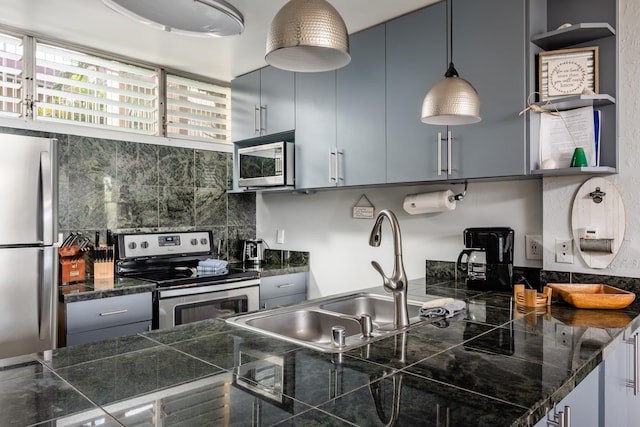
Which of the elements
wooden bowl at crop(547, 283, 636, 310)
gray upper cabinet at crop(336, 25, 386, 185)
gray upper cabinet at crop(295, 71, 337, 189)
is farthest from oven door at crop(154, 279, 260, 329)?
wooden bowl at crop(547, 283, 636, 310)

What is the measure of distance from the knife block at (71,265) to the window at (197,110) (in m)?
1.12

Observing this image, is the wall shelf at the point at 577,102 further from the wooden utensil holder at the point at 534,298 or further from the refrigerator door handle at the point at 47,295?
the refrigerator door handle at the point at 47,295

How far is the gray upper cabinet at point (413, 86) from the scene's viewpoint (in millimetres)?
2219

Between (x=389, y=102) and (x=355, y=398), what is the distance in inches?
70.5

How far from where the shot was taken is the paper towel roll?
242cm

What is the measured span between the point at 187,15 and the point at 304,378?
72.6 inches

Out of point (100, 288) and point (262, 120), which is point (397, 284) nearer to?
point (100, 288)

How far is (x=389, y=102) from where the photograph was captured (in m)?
2.41

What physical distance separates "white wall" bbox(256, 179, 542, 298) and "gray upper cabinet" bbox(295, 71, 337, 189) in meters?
0.33

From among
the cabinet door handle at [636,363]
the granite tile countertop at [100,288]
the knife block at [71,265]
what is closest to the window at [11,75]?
the knife block at [71,265]

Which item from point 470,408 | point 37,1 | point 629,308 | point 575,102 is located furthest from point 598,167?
point 37,1

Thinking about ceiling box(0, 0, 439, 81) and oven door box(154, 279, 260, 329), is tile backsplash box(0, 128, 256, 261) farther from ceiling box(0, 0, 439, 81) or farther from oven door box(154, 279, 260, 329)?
oven door box(154, 279, 260, 329)

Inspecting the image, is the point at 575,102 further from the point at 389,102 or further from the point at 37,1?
the point at 37,1

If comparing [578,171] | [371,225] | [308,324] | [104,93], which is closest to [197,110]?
[104,93]
